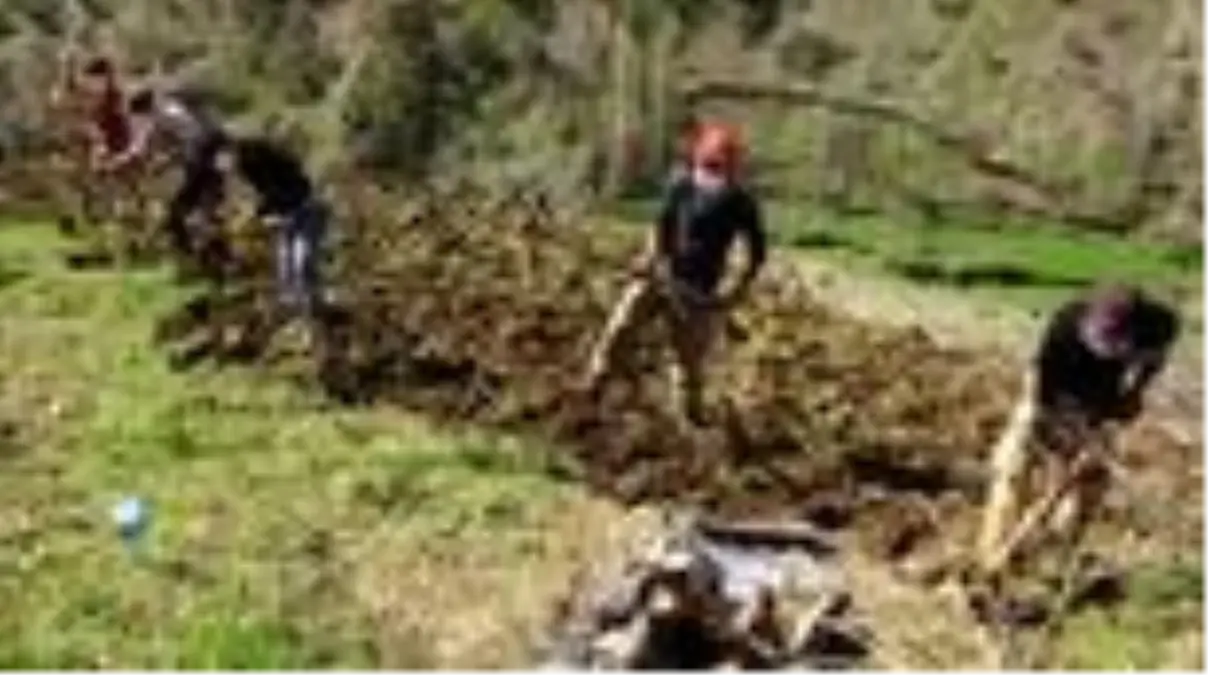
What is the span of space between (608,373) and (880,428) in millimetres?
1532

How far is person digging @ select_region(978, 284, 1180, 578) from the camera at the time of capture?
1366 centimetres

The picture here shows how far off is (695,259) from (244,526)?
8.43ft

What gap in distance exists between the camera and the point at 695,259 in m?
15.8

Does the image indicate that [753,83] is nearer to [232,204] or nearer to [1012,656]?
[232,204]

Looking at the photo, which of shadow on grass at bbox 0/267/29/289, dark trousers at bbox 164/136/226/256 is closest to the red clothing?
shadow on grass at bbox 0/267/29/289

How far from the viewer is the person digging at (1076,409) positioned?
538 inches

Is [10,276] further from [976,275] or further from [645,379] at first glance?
[976,275]

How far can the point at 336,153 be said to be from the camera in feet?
97.5

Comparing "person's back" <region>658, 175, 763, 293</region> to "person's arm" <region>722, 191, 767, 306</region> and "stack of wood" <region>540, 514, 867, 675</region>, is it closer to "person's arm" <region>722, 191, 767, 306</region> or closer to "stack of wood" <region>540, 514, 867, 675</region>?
"person's arm" <region>722, 191, 767, 306</region>

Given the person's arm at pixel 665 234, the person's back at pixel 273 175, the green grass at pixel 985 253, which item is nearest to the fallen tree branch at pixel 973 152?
the green grass at pixel 985 253

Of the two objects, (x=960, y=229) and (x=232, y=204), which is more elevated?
(x=232, y=204)

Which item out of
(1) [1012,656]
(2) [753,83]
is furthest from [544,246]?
(2) [753,83]

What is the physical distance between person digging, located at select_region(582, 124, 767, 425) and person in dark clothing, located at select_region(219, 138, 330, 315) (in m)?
1.64

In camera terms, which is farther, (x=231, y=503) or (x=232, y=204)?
(x=232, y=204)
